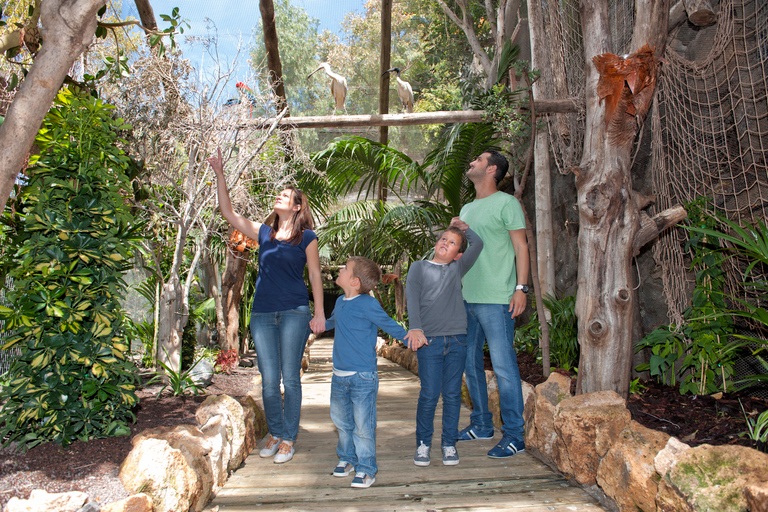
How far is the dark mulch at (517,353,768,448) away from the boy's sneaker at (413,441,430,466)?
1054 millimetres

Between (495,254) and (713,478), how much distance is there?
1.50m

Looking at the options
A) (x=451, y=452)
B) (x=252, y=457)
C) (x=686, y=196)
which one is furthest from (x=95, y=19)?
(x=686, y=196)

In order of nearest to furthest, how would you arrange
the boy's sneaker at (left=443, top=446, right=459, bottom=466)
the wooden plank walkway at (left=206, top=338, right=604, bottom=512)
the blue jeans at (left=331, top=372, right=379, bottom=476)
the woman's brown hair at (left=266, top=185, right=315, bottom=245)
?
1. the wooden plank walkway at (left=206, top=338, right=604, bottom=512)
2. the blue jeans at (left=331, top=372, right=379, bottom=476)
3. the boy's sneaker at (left=443, top=446, right=459, bottom=466)
4. the woman's brown hair at (left=266, top=185, right=315, bottom=245)

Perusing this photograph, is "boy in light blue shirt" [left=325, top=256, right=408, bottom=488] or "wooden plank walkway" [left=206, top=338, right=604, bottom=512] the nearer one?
"wooden plank walkway" [left=206, top=338, right=604, bottom=512]

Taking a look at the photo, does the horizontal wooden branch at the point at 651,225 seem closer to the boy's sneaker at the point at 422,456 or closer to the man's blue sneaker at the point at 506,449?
the man's blue sneaker at the point at 506,449

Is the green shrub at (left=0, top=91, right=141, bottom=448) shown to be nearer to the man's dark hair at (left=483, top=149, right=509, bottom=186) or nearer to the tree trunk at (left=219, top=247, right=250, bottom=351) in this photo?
the man's dark hair at (left=483, top=149, right=509, bottom=186)

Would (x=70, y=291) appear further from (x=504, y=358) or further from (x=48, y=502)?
(x=504, y=358)

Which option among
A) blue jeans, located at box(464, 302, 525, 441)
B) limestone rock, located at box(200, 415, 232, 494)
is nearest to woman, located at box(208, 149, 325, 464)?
limestone rock, located at box(200, 415, 232, 494)

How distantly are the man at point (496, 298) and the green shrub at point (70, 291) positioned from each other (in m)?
1.80

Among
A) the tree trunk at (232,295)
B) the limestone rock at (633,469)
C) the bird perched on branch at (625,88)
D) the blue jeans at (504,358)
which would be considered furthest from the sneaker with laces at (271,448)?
the tree trunk at (232,295)

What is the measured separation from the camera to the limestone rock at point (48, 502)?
1562mm

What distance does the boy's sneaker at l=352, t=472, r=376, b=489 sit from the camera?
2.30m

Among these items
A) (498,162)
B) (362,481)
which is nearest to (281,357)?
(362,481)

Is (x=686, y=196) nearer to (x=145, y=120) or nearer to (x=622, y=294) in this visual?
(x=622, y=294)
